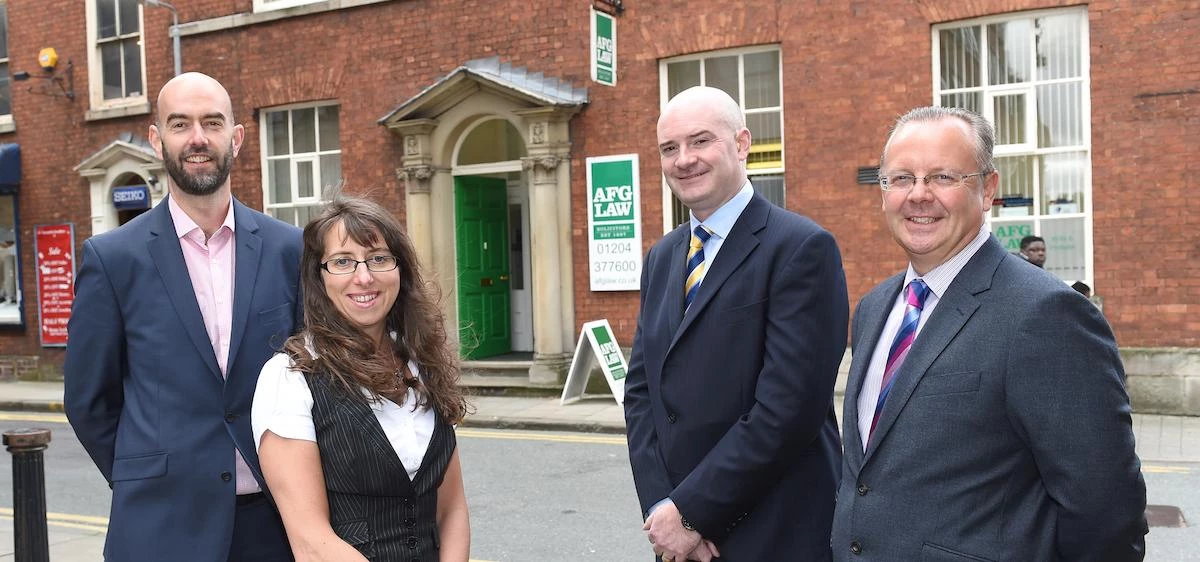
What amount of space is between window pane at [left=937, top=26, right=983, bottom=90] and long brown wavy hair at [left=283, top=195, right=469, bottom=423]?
9.88m

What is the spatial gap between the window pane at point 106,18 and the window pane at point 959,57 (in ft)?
41.2

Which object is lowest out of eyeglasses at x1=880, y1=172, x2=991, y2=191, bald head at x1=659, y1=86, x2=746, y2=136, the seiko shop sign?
eyeglasses at x1=880, y1=172, x2=991, y2=191

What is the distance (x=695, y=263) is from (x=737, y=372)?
41 centimetres

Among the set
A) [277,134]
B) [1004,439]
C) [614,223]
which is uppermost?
Answer: [277,134]

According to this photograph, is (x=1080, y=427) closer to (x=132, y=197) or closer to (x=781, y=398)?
(x=781, y=398)

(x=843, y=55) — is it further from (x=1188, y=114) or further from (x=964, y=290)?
(x=964, y=290)

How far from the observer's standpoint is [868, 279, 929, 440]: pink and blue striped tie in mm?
2441

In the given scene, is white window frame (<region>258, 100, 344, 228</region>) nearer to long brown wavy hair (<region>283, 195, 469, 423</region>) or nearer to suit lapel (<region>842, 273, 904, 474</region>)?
long brown wavy hair (<region>283, 195, 469, 423</region>)

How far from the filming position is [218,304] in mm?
3004

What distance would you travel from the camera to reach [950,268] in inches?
95.3

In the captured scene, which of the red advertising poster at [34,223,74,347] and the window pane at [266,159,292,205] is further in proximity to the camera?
the red advertising poster at [34,223,74,347]

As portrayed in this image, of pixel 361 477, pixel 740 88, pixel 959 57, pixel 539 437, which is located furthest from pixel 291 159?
pixel 361 477

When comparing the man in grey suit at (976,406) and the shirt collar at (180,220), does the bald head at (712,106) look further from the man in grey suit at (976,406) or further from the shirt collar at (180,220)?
the shirt collar at (180,220)

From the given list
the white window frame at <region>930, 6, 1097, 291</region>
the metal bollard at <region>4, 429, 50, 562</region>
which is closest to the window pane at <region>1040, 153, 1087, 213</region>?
the white window frame at <region>930, 6, 1097, 291</region>
